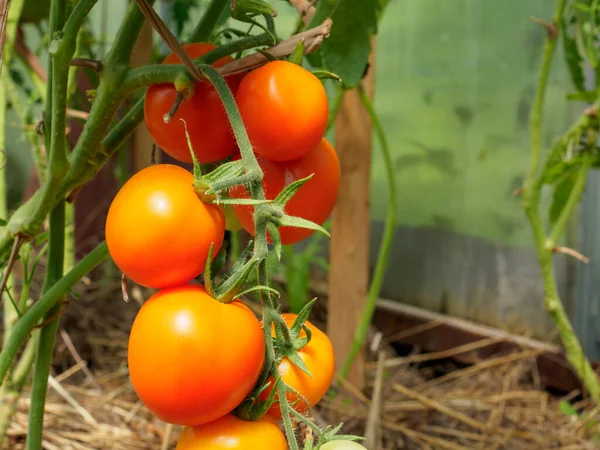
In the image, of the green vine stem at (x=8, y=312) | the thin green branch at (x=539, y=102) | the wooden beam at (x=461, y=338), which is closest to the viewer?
the green vine stem at (x=8, y=312)

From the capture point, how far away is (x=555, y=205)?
107 centimetres

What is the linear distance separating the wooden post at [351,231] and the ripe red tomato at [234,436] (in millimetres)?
848

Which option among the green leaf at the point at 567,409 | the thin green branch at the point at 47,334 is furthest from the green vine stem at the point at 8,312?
the green leaf at the point at 567,409

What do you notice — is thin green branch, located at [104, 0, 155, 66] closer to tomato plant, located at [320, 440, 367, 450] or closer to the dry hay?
tomato plant, located at [320, 440, 367, 450]

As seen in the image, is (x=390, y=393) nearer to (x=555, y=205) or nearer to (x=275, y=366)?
(x=555, y=205)

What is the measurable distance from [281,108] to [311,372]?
138 mm

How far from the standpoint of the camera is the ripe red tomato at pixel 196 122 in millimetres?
325

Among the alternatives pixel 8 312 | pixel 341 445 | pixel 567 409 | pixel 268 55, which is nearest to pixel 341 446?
pixel 341 445

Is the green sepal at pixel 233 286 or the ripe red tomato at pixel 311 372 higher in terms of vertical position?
the green sepal at pixel 233 286

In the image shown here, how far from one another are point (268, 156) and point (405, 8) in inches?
48.9

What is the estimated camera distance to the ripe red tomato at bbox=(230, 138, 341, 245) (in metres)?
0.34

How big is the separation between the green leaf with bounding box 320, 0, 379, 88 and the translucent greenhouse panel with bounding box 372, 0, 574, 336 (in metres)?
0.95

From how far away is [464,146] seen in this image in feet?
4.58

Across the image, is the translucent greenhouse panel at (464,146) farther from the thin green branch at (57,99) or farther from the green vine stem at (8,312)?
the thin green branch at (57,99)
